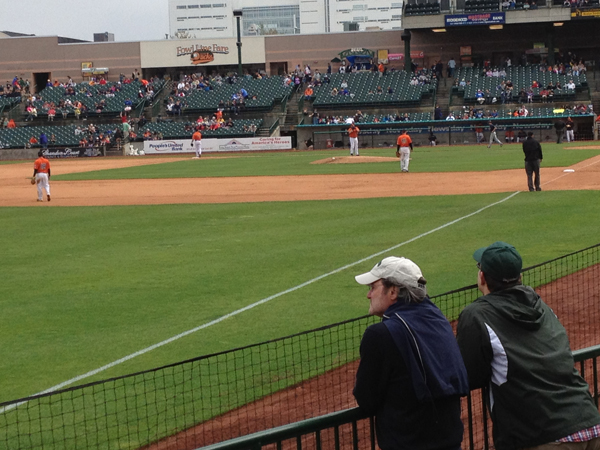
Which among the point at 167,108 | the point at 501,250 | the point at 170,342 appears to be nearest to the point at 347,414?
the point at 501,250

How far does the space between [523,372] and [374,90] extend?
6429cm

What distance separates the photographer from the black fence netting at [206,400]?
24.6ft

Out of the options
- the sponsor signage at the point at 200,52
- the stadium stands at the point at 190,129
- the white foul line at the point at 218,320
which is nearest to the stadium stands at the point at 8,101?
the stadium stands at the point at 190,129

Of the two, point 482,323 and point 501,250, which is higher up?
point 501,250

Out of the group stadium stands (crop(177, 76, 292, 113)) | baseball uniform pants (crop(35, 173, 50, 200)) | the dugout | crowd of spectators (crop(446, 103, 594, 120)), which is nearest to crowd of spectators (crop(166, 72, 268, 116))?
stadium stands (crop(177, 76, 292, 113))

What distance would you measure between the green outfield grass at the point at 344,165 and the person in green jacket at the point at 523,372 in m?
31.2

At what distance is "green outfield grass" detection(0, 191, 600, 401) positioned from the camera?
1058cm

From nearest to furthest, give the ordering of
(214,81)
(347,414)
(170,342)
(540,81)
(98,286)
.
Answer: (347,414)
(170,342)
(98,286)
(540,81)
(214,81)

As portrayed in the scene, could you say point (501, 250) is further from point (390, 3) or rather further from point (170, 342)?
point (390, 3)

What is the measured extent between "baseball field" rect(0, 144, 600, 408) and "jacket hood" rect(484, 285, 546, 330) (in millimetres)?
5726

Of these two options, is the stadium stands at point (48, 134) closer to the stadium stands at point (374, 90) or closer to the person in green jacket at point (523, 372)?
the stadium stands at point (374, 90)

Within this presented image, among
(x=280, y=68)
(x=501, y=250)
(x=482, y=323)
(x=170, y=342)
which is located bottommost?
(x=170, y=342)

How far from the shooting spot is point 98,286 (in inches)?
552

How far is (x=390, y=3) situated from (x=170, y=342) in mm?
176459
